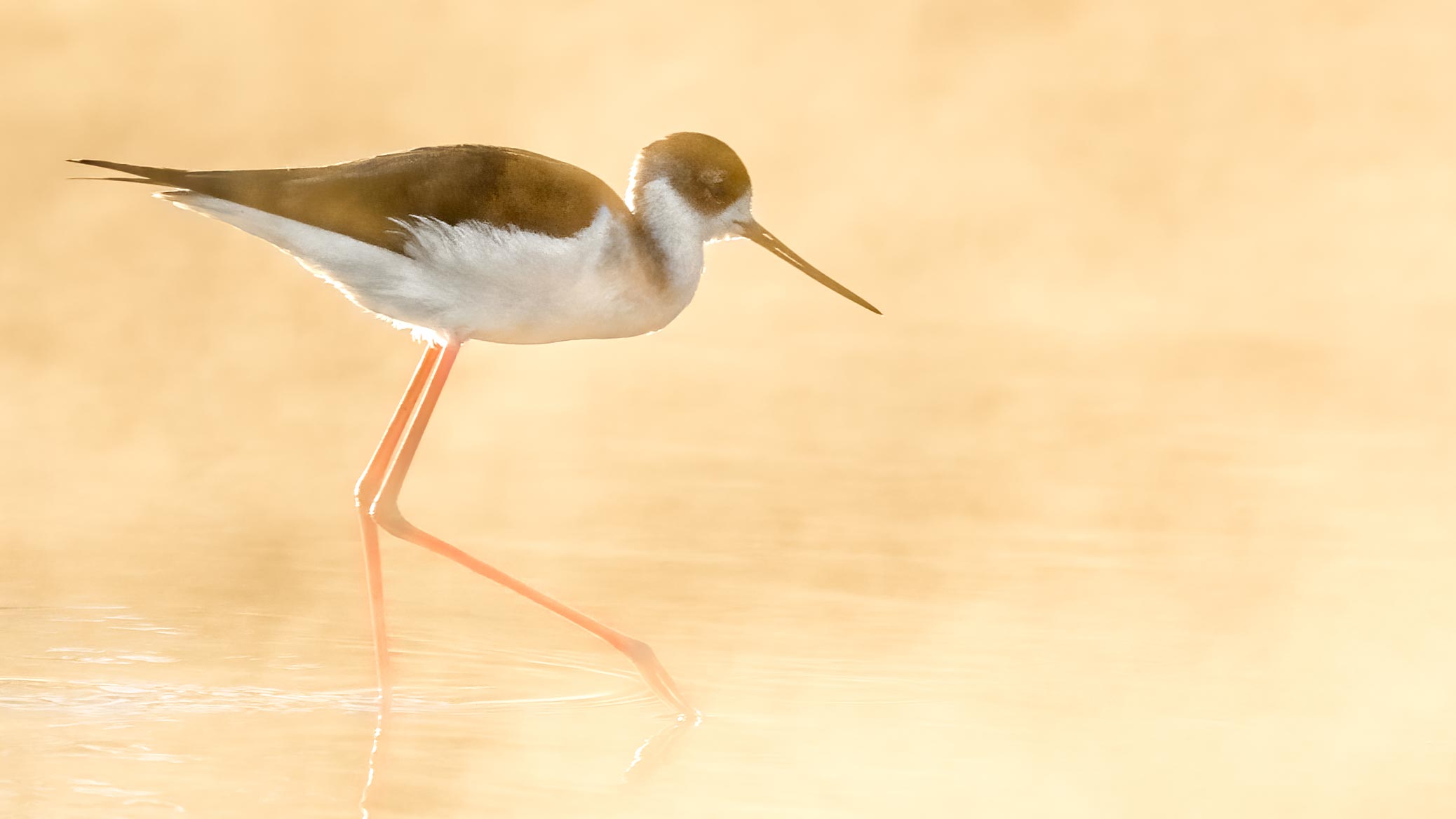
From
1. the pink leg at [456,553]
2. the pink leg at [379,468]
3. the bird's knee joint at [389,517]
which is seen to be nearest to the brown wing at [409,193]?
the pink leg at [456,553]

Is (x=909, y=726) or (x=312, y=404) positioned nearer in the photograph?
(x=909, y=726)

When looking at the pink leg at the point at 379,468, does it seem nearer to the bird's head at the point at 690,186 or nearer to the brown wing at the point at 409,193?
the brown wing at the point at 409,193

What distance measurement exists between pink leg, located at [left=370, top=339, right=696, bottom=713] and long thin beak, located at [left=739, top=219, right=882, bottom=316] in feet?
2.26

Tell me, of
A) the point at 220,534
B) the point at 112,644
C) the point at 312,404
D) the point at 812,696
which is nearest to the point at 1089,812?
the point at 812,696

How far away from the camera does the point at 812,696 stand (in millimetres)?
4527

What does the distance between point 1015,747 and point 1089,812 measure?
37cm

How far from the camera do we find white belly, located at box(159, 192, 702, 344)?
4.41m

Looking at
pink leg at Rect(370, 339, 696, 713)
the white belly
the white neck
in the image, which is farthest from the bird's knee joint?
the white neck

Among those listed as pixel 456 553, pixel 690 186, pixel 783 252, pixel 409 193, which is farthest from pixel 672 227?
pixel 456 553

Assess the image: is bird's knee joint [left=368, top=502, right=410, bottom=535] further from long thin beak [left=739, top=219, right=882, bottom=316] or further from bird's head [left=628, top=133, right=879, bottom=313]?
long thin beak [left=739, top=219, right=882, bottom=316]

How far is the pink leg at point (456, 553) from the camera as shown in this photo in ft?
14.8

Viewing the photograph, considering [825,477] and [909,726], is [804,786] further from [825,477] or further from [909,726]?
[825,477]

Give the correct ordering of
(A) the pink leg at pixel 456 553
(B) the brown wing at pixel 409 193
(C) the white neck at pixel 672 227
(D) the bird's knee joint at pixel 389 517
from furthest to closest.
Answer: (D) the bird's knee joint at pixel 389 517
(C) the white neck at pixel 672 227
(A) the pink leg at pixel 456 553
(B) the brown wing at pixel 409 193

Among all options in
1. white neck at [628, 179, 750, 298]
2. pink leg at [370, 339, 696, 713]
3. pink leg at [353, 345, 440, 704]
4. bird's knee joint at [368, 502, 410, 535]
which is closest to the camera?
pink leg at [370, 339, 696, 713]
